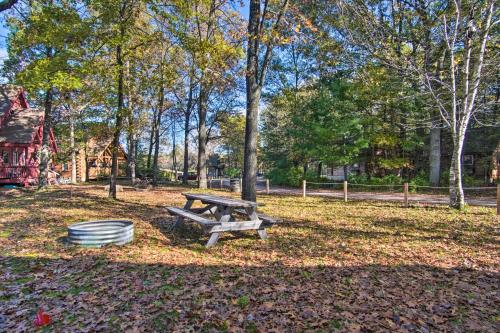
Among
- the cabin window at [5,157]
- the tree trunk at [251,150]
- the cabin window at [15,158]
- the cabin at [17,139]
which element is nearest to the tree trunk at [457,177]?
the tree trunk at [251,150]

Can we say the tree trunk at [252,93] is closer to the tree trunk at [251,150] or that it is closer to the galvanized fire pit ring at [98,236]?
the tree trunk at [251,150]

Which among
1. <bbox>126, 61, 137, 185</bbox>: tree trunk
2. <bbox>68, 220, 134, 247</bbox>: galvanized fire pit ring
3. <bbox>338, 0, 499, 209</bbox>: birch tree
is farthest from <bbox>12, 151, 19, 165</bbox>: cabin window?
<bbox>338, 0, 499, 209</bbox>: birch tree

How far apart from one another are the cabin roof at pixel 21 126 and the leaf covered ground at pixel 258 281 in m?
16.5

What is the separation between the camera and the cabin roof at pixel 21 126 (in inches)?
821

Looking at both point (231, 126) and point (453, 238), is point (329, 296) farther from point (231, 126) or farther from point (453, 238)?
point (231, 126)

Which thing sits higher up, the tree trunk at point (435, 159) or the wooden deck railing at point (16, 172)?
the tree trunk at point (435, 159)

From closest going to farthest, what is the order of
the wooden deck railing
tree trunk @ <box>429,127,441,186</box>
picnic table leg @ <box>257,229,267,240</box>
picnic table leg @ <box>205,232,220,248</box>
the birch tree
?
picnic table leg @ <box>205,232,220,248</box> → picnic table leg @ <box>257,229,267,240</box> → the birch tree → tree trunk @ <box>429,127,441,186</box> → the wooden deck railing

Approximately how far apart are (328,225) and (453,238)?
9.02 ft

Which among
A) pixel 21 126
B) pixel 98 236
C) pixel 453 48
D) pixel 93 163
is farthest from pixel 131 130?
pixel 93 163

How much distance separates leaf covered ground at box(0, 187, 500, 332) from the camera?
335cm

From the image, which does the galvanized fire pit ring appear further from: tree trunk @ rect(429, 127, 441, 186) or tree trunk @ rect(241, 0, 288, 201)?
tree trunk @ rect(429, 127, 441, 186)

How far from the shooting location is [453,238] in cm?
689

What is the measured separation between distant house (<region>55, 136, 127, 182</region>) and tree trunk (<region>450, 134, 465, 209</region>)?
30.3m

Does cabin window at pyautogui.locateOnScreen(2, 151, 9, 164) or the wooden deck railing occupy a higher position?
cabin window at pyautogui.locateOnScreen(2, 151, 9, 164)
